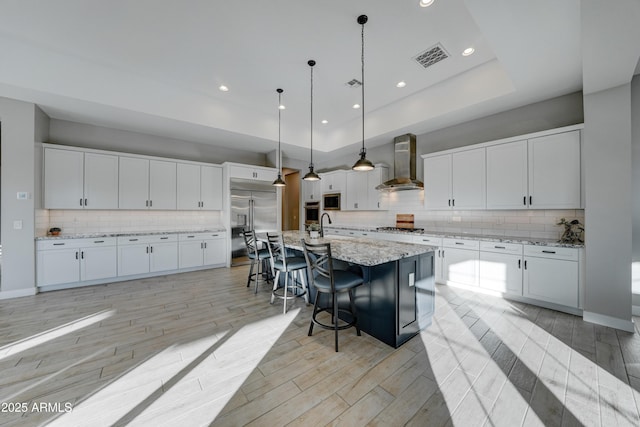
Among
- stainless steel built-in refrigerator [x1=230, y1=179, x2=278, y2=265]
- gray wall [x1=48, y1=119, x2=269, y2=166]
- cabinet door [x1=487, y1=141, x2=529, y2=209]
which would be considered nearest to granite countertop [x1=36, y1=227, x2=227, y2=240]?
stainless steel built-in refrigerator [x1=230, y1=179, x2=278, y2=265]

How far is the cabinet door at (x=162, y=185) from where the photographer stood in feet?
16.6

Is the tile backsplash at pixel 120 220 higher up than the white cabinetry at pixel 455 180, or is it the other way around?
the white cabinetry at pixel 455 180

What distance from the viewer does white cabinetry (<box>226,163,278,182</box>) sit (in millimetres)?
5699

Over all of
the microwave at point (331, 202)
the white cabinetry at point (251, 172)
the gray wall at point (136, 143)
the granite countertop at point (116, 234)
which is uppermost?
the gray wall at point (136, 143)

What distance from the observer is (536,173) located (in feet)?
11.5

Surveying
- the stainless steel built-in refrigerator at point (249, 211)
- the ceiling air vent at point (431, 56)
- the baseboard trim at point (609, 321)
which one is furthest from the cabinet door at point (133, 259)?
the baseboard trim at point (609, 321)

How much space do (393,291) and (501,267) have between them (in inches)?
91.6

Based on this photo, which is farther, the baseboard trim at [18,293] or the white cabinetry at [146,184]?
the white cabinetry at [146,184]

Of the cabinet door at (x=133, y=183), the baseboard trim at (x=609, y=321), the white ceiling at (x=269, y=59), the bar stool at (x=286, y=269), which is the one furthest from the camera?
the cabinet door at (x=133, y=183)

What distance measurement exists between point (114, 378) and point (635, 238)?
5746 mm

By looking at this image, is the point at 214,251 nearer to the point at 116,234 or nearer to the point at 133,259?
the point at 133,259

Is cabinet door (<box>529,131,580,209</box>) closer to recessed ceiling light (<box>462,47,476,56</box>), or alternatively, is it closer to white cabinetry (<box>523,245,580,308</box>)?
white cabinetry (<box>523,245,580,308</box>)

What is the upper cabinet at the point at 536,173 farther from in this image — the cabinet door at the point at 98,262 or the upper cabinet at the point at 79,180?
the upper cabinet at the point at 79,180

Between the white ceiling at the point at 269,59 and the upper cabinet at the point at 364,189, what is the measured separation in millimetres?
1051
